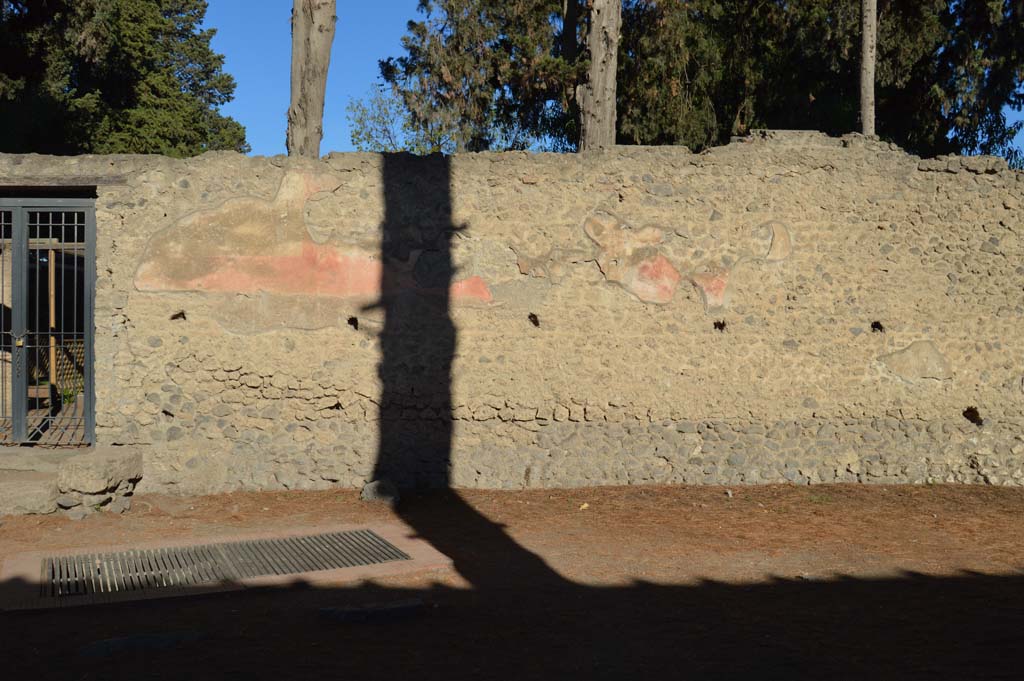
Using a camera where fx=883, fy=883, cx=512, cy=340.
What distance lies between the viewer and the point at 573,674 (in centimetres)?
383

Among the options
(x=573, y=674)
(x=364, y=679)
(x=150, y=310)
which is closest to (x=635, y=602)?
(x=573, y=674)

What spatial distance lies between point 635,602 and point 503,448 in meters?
3.03

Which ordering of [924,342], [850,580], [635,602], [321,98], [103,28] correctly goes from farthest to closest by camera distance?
[103,28], [321,98], [924,342], [850,580], [635,602]

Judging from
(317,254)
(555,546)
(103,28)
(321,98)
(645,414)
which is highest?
(103,28)

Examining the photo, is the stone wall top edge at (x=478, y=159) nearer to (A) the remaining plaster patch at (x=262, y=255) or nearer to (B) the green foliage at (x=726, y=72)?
(A) the remaining plaster patch at (x=262, y=255)

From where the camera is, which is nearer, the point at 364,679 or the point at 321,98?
the point at 364,679

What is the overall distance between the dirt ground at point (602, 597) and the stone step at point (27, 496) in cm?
11

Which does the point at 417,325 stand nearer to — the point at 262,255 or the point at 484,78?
the point at 262,255

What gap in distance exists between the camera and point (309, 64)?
10656mm

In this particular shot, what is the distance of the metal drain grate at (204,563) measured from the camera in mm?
5242

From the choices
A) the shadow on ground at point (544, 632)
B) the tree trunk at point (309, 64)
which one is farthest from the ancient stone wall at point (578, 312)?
the tree trunk at point (309, 64)

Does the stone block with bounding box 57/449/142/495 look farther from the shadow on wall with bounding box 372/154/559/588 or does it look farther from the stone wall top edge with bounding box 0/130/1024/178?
the stone wall top edge with bounding box 0/130/1024/178

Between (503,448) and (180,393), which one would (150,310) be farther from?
(503,448)

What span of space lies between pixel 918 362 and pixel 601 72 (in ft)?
21.8
